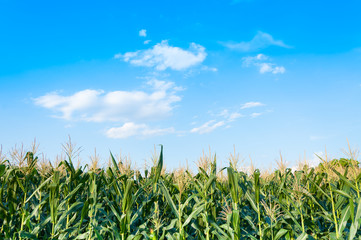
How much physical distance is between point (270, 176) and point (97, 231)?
444 centimetres

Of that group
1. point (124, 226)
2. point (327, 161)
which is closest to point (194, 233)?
point (124, 226)

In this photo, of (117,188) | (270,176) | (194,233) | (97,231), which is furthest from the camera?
(270,176)

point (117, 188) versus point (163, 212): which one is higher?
point (117, 188)

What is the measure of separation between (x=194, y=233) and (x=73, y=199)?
2425mm

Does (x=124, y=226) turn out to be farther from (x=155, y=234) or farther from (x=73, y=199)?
(x=73, y=199)

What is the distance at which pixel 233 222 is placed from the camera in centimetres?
491

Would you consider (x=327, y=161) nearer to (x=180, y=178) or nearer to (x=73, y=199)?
(x=180, y=178)

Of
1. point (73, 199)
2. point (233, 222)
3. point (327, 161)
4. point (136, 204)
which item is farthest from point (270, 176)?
point (73, 199)

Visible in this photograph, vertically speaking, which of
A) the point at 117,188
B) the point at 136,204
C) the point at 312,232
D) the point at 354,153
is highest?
the point at 354,153

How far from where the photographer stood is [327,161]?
19.7ft

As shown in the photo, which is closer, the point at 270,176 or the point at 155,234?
the point at 155,234

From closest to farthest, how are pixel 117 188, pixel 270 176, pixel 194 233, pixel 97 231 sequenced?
pixel 97 231 < pixel 117 188 < pixel 194 233 < pixel 270 176

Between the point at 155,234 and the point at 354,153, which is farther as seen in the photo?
the point at 354,153

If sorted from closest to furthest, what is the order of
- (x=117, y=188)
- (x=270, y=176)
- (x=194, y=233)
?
1. (x=117, y=188)
2. (x=194, y=233)
3. (x=270, y=176)
